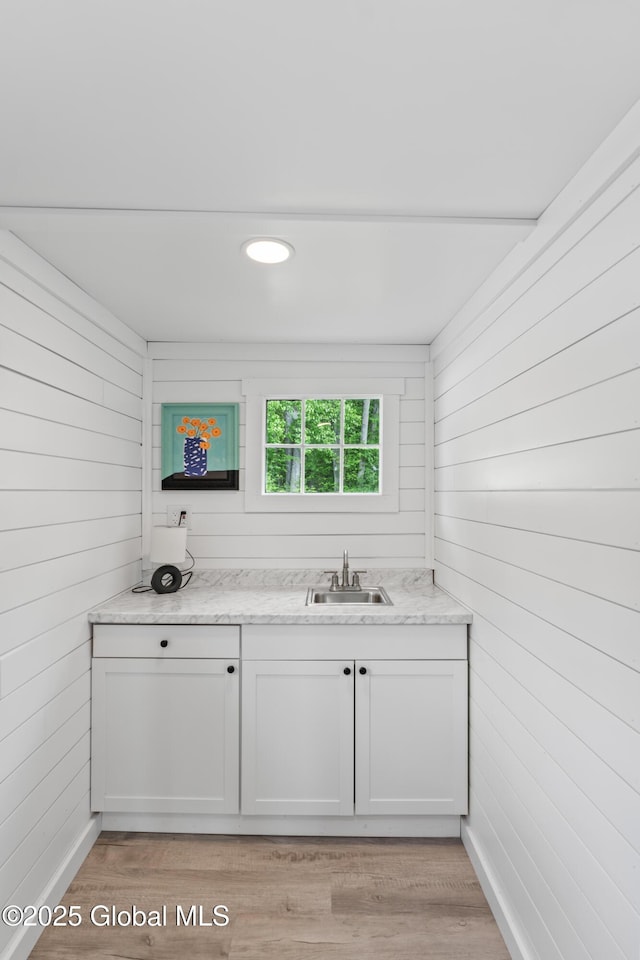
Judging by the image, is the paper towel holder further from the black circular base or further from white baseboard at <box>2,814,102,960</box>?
white baseboard at <box>2,814,102,960</box>

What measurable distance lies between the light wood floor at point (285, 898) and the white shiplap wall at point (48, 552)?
201mm

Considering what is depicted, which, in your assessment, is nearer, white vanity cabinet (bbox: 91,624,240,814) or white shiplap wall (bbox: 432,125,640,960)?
white shiplap wall (bbox: 432,125,640,960)

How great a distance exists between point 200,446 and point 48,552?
1191 millimetres

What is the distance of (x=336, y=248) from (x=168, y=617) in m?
1.61

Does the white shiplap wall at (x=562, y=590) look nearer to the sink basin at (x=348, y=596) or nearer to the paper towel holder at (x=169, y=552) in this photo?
the sink basin at (x=348, y=596)

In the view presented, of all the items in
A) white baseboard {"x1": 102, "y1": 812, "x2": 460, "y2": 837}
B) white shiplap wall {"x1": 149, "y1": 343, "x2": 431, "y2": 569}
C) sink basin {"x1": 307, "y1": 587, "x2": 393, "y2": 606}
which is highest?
white shiplap wall {"x1": 149, "y1": 343, "x2": 431, "y2": 569}

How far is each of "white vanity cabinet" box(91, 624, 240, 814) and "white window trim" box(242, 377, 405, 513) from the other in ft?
2.83

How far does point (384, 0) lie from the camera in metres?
0.86

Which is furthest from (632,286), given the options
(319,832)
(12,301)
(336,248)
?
(319,832)

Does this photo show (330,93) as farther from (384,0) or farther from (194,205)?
(194,205)

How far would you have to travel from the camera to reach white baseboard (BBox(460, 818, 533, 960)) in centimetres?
161

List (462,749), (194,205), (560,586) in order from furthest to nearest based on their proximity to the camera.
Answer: (462,749)
(194,205)
(560,586)

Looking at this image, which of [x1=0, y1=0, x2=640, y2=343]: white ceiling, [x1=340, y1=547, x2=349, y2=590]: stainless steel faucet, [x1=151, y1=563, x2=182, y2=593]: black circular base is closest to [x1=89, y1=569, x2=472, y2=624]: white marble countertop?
[x1=151, y1=563, x2=182, y2=593]: black circular base

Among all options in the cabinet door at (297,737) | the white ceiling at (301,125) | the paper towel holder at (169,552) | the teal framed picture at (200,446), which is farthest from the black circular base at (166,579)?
the white ceiling at (301,125)
